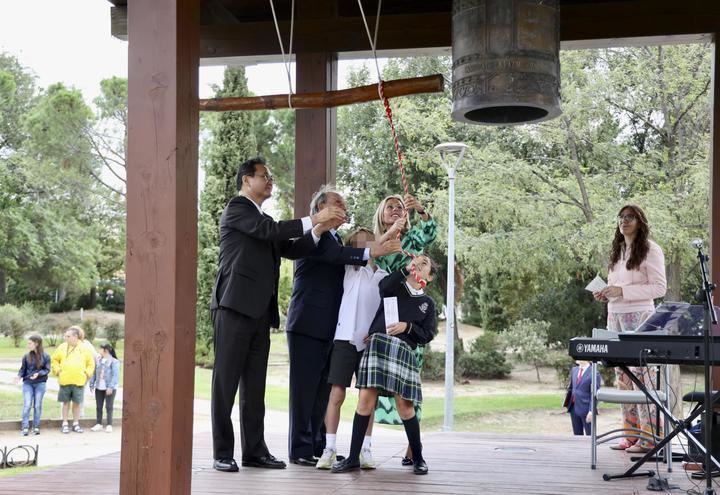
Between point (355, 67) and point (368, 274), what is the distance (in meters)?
19.1

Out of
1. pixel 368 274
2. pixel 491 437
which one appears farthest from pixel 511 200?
pixel 368 274

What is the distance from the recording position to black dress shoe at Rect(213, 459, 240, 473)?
491 cm

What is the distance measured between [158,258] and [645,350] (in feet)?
7.77

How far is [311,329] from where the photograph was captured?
522 centimetres

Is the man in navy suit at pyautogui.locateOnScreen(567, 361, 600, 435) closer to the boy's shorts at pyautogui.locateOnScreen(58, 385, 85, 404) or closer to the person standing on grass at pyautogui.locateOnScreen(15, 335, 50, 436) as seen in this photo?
the person standing on grass at pyautogui.locateOnScreen(15, 335, 50, 436)

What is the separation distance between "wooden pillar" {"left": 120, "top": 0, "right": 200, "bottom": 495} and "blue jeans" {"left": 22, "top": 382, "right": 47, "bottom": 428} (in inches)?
527

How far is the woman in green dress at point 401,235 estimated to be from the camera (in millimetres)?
5051

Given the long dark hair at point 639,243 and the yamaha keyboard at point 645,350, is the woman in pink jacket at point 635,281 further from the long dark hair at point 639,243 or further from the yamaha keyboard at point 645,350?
the yamaha keyboard at point 645,350

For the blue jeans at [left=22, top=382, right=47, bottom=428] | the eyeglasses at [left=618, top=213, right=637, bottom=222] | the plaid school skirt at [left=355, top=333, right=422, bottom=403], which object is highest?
the eyeglasses at [left=618, top=213, right=637, bottom=222]

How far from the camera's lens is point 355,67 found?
23.8 metres

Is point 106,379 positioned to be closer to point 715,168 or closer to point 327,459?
point 327,459

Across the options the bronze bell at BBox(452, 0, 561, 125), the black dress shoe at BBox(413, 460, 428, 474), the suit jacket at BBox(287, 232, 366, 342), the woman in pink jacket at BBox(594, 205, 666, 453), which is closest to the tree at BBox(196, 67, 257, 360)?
the woman in pink jacket at BBox(594, 205, 666, 453)

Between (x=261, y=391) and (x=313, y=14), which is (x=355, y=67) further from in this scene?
(x=261, y=391)

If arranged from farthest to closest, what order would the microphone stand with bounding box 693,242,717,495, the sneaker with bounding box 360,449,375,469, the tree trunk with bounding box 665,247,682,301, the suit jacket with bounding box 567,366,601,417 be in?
the tree trunk with bounding box 665,247,682,301, the suit jacket with bounding box 567,366,601,417, the sneaker with bounding box 360,449,375,469, the microphone stand with bounding box 693,242,717,495
